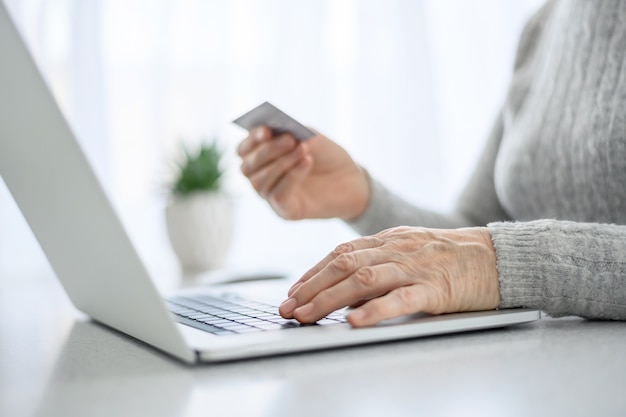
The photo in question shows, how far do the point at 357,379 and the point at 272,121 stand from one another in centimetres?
52

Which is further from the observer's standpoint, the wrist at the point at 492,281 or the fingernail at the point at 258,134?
the fingernail at the point at 258,134

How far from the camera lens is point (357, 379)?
479mm

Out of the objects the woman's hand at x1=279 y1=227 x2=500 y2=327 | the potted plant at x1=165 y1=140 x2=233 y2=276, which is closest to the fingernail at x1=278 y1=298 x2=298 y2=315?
the woman's hand at x1=279 y1=227 x2=500 y2=327

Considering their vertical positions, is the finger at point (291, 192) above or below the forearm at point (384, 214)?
above

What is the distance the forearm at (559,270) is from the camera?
2.19 feet

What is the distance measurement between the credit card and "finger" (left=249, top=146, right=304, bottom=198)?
0.09m

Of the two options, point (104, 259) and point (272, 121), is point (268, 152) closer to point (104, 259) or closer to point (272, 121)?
point (272, 121)

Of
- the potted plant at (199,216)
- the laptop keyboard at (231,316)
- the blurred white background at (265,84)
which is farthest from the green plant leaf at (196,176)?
the laptop keyboard at (231,316)

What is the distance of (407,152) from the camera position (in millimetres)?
2857

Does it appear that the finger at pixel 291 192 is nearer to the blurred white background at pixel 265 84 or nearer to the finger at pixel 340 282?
the finger at pixel 340 282

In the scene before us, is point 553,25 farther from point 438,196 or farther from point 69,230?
point 438,196

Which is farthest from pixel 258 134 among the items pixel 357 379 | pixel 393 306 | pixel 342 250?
pixel 357 379

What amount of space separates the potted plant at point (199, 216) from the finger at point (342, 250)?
129cm

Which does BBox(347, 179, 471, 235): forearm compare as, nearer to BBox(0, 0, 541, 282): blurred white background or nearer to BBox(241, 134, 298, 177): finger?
BBox(241, 134, 298, 177): finger
